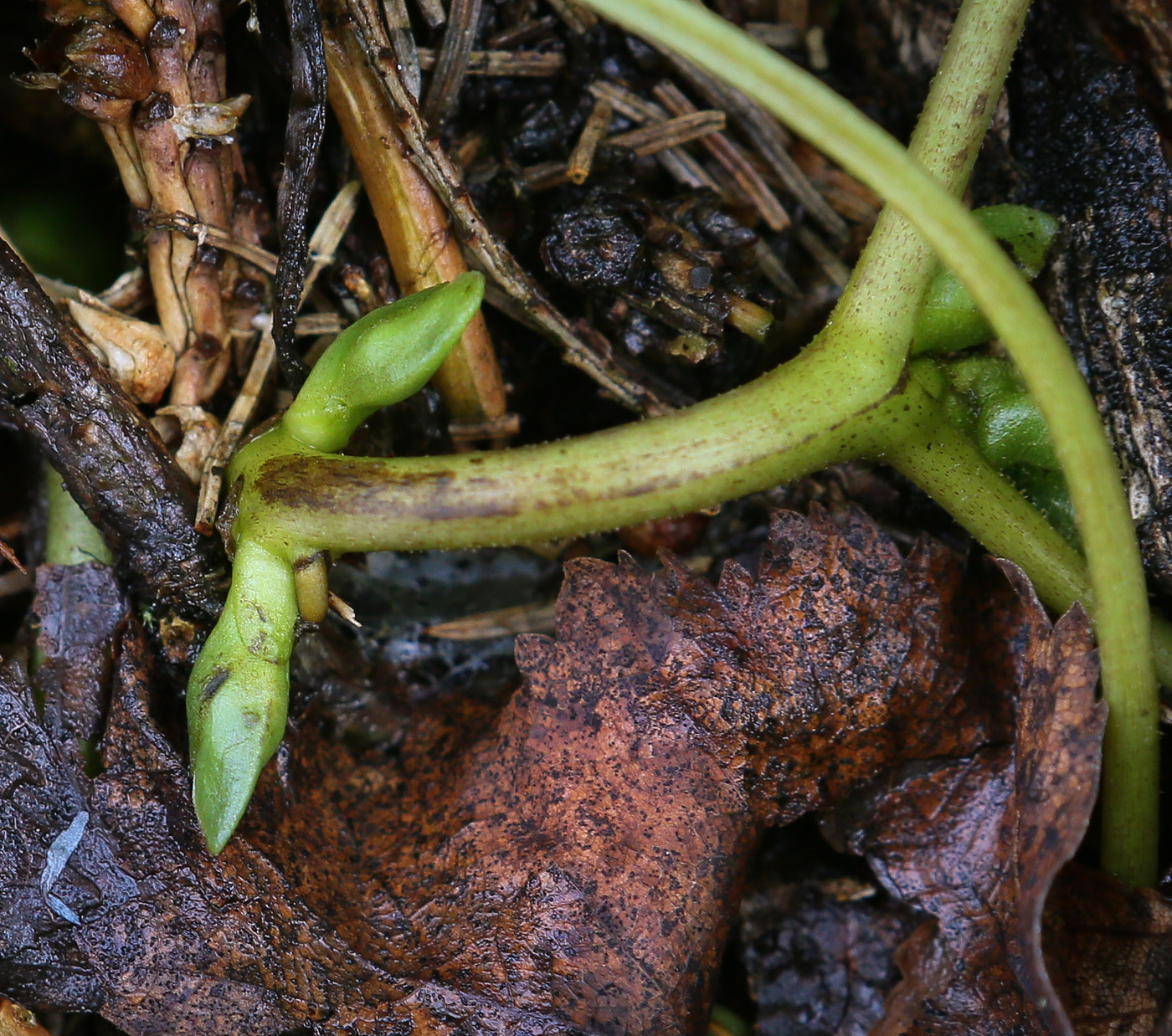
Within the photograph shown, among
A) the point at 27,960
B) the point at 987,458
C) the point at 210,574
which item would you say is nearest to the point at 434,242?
the point at 210,574

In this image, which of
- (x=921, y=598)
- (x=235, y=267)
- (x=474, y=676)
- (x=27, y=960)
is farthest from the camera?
(x=474, y=676)

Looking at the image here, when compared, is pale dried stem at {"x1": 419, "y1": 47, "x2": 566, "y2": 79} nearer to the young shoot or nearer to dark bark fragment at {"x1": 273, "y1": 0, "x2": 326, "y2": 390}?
dark bark fragment at {"x1": 273, "y1": 0, "x2": 326, "y2": 390}

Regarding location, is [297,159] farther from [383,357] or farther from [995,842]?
[995,842]

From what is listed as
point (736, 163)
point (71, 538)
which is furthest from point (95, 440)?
point (736, 163)


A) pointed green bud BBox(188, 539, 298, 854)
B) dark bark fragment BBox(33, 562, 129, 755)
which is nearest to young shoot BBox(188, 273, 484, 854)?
pointed green bud BBox(188, 539, 298, 854)

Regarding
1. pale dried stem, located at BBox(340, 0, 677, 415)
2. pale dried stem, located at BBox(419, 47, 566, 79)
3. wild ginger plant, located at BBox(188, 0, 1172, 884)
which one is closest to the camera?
wild ginger plant, located at BBox(188, 0, 1172, 884)

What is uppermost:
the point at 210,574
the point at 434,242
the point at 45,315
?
the point at 434,242

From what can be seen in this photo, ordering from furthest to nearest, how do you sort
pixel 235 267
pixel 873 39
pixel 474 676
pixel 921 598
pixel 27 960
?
pixel 873 39 < pixel 474 676 < pixel 235 267 < pixel 921 598 < pixel 27 960

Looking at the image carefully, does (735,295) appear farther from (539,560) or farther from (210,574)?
(210,574)
